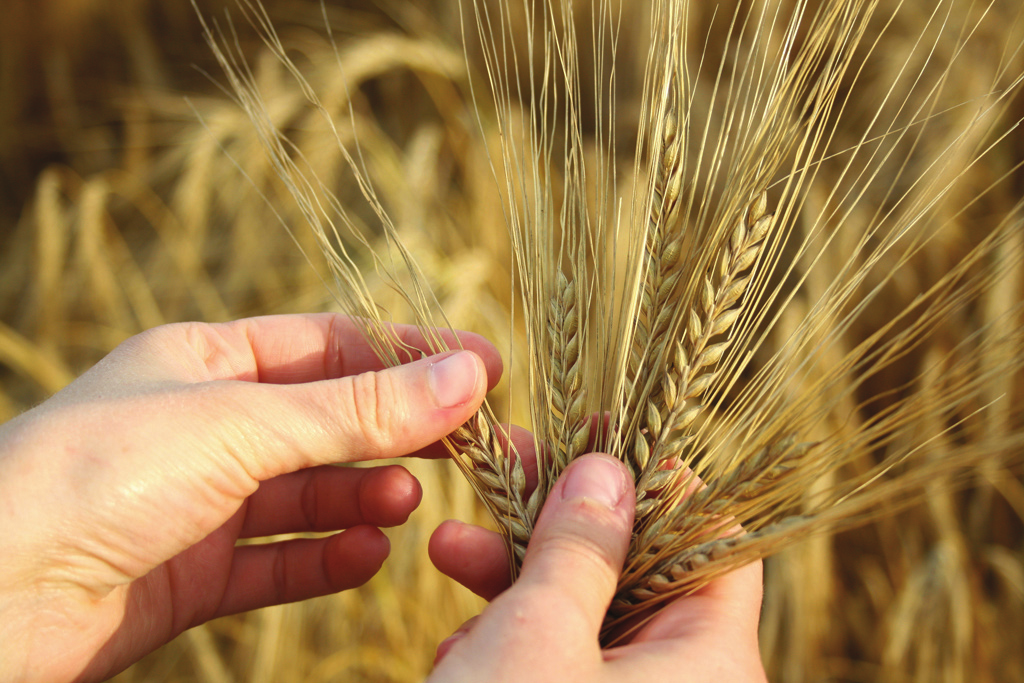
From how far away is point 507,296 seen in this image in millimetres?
1390

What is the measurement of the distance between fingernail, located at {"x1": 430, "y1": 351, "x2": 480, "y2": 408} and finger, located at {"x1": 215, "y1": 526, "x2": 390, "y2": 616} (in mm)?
393

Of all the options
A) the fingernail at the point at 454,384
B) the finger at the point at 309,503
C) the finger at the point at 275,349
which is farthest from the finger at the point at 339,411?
the finger at the point at 309,503

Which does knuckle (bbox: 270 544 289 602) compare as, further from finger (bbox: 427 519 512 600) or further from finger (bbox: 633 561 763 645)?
finger (bbox: 633 561 763 645)

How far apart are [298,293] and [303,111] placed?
24.1 inches

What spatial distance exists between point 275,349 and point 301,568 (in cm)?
35

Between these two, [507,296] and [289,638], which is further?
[507,296]

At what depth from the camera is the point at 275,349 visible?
0.93 m

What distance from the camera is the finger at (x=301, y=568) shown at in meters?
0.95

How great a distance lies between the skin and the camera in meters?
0.54

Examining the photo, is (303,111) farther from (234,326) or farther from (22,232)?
(234,326)

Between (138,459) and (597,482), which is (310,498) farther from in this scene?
(597,482)

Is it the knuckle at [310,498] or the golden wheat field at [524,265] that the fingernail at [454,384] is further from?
the knuckle at [310,498]

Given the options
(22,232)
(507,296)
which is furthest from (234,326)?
(22,232)

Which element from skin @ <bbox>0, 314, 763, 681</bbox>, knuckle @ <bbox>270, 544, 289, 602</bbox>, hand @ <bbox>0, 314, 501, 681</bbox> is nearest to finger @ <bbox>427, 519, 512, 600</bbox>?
skin @ <bbox>0, 314, 763, 681</bbox>
